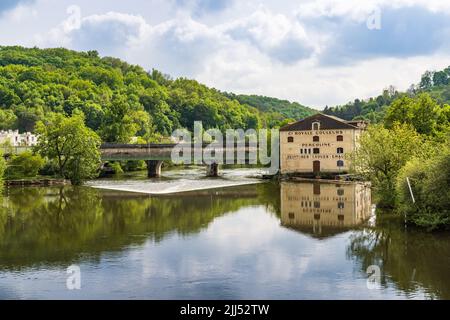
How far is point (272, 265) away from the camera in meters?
22.0

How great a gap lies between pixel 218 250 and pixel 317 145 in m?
40.6

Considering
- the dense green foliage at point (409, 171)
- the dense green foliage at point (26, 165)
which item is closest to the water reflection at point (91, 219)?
the dense green foliage at point (26, 165)

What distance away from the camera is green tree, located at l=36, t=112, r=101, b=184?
59.5 meters

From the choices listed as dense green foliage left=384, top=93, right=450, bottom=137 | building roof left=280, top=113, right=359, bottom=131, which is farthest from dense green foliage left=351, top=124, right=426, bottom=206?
building roof left=280, top=113, right=359, bottom=131

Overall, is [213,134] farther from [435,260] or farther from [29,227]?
[435,260]

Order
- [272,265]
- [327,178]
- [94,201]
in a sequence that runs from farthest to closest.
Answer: [327,178] → [94,201] → [272,265]

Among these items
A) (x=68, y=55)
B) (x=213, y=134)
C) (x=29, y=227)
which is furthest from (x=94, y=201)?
(x=68, y=55)

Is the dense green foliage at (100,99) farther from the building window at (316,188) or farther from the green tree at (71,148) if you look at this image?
the building window at (316,188)

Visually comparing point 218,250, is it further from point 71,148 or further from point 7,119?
point 7,119

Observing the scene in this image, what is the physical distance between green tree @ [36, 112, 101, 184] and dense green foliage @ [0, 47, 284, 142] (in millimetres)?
25356

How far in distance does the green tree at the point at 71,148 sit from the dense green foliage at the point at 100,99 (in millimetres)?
25356

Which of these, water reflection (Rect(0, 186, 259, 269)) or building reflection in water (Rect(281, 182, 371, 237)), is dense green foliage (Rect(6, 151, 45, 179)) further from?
building reflection in water (Rect(281, 182, 371, 237))

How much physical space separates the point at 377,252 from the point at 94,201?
24979 millimetres

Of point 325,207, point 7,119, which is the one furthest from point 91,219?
point 7,119
